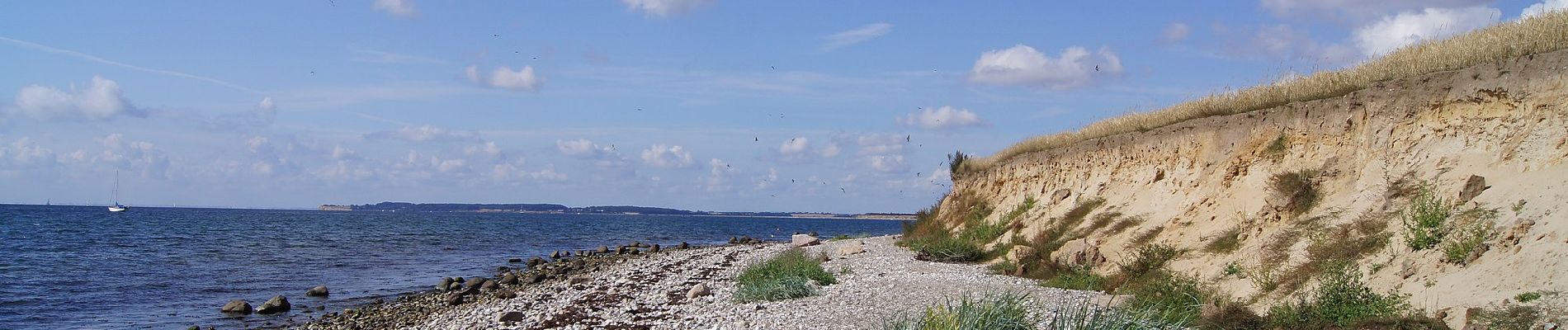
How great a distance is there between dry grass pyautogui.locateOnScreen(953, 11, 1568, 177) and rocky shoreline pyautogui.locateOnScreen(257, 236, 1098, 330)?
5102 millimetres

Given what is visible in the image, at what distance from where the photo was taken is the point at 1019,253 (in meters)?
19.0

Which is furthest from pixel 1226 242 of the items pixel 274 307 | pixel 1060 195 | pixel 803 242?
pixel 274 307

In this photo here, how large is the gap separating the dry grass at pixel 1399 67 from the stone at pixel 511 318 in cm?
1300

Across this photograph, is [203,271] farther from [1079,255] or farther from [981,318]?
[981,318]

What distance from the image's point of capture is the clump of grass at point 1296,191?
1427 cm

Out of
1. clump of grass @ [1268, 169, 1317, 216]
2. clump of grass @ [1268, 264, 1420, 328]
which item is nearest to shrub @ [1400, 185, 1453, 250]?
clump of grass @ [1268, 264, 1420, 328]

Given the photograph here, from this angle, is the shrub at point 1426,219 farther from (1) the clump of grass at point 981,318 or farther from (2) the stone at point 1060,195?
(2) the stone at point 1060,195

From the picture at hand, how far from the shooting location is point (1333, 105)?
584 inches

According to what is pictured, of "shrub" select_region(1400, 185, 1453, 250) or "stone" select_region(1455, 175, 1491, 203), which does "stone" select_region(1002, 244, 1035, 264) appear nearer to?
"shrub" select_region(1400, 185, 1453, 250)

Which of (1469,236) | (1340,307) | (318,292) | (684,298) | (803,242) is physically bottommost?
(318,292)

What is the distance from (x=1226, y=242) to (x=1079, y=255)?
269cm

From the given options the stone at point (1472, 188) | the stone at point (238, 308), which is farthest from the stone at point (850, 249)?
the stone at point (1472, 188)

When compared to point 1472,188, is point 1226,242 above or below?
below

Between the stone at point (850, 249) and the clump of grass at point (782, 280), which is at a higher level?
the stone at point (850, 249)
